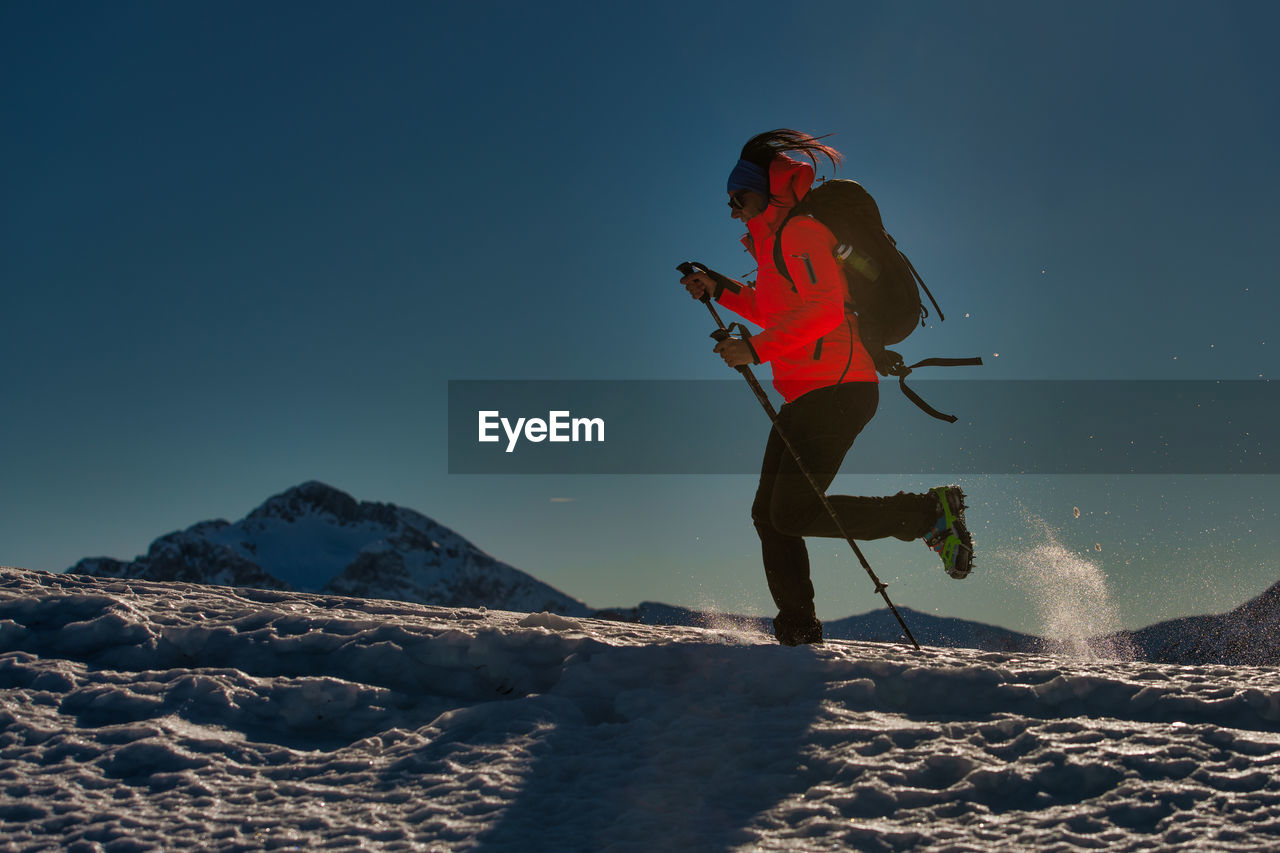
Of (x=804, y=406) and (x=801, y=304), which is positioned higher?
(x=801, y=304)

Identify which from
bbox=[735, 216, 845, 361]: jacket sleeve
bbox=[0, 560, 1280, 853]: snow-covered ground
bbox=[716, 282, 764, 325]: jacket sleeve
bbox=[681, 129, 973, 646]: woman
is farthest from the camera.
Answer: bbox=[716, 282, 764, 325]: jacket sleeve

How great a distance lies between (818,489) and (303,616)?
11.0ft

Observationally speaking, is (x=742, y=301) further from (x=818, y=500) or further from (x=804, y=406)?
(x=818, y=500)

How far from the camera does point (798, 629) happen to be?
204 inches

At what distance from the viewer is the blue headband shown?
5133 millimetres

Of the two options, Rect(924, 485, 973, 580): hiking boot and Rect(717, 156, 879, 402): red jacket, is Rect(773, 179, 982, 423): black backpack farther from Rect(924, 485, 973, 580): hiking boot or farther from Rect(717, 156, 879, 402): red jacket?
Rect(924, 485, 973, 580): hiking boot

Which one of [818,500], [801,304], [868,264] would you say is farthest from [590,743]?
[868,264]

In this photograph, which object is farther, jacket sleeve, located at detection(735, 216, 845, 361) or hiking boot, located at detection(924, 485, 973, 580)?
hiking boot, located at detection(924, 485, 973, 580)

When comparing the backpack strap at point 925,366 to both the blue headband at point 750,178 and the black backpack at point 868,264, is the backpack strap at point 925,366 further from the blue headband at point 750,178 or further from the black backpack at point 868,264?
the blue headband at point 750,178

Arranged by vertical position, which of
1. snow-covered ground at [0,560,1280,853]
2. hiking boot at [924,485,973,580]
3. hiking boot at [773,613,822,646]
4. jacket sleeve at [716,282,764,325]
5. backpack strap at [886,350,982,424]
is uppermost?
jacket sleeve at [716,282,764,325]

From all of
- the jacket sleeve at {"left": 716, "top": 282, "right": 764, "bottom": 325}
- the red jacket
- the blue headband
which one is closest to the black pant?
the red jacket

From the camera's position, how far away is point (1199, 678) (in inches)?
150

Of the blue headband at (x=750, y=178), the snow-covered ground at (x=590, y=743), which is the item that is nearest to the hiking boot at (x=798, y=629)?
the snow-covered ground at (x=590, y=743)

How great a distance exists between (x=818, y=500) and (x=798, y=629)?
866 mm
